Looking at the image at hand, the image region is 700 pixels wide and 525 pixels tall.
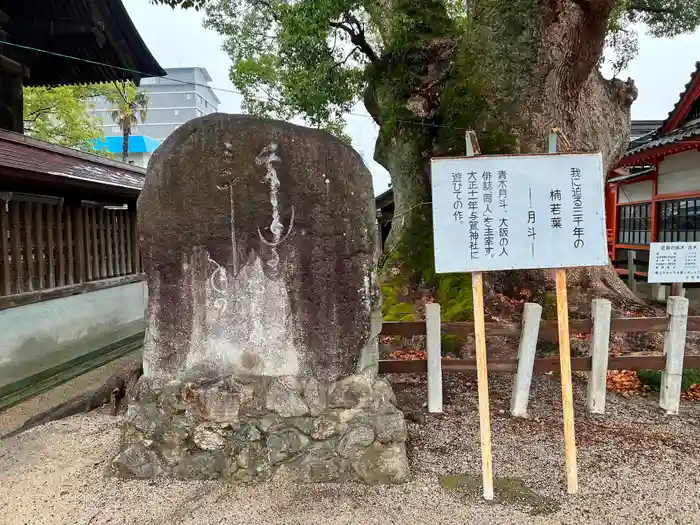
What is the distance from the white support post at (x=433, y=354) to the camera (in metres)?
4.37

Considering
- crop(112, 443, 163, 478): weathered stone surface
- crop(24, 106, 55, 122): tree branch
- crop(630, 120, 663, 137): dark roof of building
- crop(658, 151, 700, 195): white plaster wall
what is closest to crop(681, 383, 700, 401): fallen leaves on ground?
crop(112, 443, 163, 478): weathered stone surface

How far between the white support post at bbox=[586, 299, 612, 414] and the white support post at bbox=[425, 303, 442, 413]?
4.63 ft

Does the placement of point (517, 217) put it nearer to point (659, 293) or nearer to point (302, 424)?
point (302, 424)

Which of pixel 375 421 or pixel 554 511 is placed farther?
pixel 375 421

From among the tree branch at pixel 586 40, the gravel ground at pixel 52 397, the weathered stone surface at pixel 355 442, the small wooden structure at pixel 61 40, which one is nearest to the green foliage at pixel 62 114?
the small wooden structure at pixel 61 40

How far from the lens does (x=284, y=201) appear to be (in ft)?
11.3

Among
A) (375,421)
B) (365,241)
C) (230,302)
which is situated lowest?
(375,421)

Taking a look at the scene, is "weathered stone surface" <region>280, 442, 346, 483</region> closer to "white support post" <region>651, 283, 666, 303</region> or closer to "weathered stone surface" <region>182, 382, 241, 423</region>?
"weathered stone surface" <region>182, 382, 241, 423</region>

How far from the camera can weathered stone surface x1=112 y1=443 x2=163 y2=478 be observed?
3422 mm

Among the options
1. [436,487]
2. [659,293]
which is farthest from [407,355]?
[659,293]

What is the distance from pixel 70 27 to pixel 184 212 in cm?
663

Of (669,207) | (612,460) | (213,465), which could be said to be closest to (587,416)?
(612,460)

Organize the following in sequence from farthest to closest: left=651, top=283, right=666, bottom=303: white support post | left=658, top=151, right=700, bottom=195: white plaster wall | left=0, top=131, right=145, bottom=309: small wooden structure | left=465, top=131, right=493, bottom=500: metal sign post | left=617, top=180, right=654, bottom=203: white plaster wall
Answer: left=617, top=180, right=654, bottom=203: white plaster wall → left=658, top=151, right=700, bottom=195: white plaster wall → left=651, top=283, right=666, bottom=303: white support post → left=0, top=131, right=145, bottom=309: small wooden structure → left=465, top=131, right=493, bottom=500: metal sign post

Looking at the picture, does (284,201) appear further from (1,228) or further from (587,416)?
(1,228)
